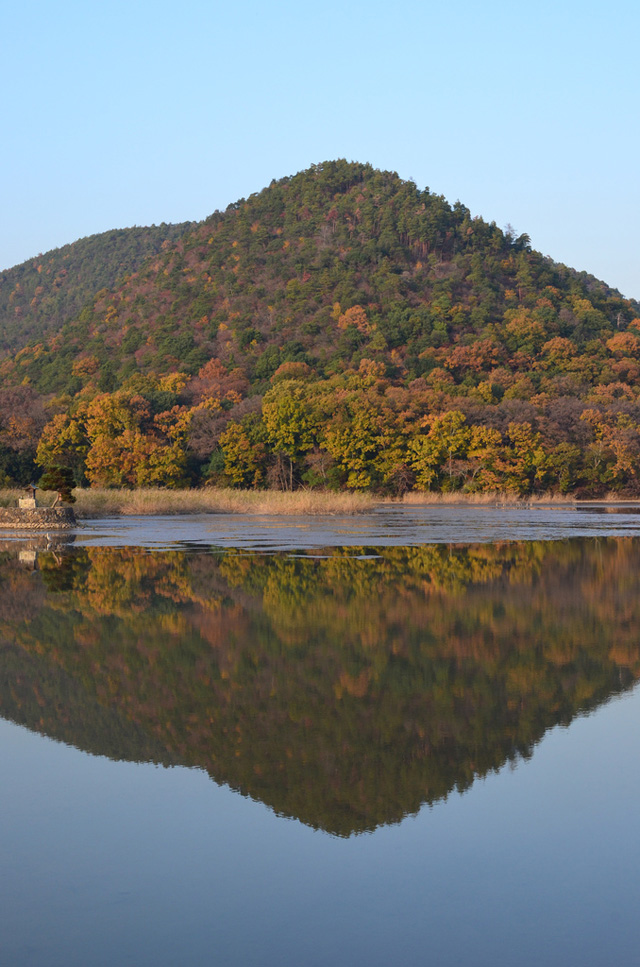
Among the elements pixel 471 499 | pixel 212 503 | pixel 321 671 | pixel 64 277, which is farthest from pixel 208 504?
pixel 64 277

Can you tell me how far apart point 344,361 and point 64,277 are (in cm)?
9263

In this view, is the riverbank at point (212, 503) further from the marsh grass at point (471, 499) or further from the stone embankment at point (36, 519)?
the marsh grass at point (471, 499)

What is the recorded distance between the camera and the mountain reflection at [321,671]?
261 inches

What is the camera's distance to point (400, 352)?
304 feet

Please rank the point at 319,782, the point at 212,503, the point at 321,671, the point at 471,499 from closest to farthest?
the point at 319,782, the point at 321,671, the point at 212,503, the point at 471,499

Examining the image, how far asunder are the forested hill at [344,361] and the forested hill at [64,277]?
24.2m

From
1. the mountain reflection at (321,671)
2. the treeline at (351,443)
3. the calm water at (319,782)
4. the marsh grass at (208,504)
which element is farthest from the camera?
the treeline at (351,443)

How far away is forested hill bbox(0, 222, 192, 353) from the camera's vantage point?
149 meters

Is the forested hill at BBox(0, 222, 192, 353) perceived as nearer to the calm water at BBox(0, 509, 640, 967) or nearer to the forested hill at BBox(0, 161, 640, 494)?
the forested hill at BBox(0, 161, 640, 494)

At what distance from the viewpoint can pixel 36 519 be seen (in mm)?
32625

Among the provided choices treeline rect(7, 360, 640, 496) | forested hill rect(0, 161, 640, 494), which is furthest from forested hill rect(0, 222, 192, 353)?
treeline rect(7, 360, 640, 496)

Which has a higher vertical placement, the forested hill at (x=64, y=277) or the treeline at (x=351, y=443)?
the forested hill at (x=64, y=277)

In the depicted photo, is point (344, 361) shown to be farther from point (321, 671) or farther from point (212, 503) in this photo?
point (321, 671)

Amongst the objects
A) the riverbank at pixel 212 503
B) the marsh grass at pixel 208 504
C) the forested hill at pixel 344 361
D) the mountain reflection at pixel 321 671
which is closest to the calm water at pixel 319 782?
the mountain reflection at pixel 321 671
